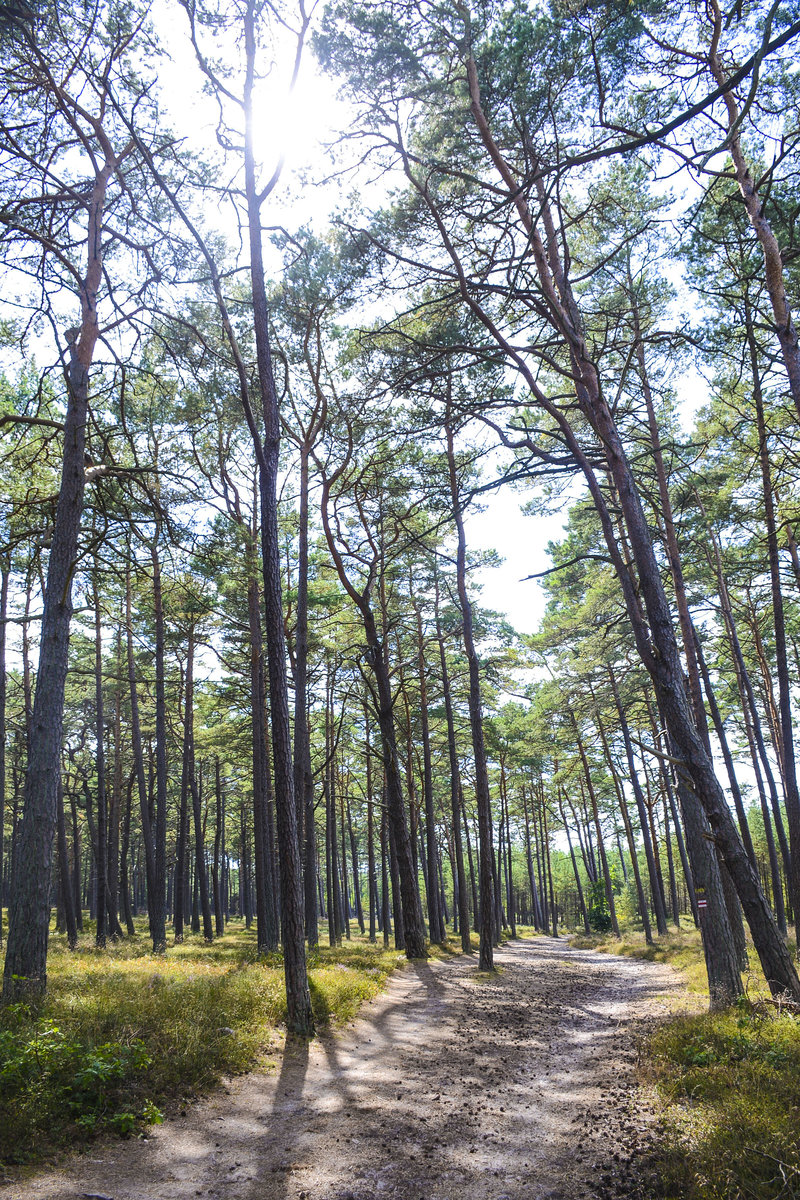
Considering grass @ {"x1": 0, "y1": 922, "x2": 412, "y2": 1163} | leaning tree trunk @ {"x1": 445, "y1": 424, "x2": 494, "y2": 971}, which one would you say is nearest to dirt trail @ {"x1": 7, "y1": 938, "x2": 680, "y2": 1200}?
grass @ {"x1": 0, "y1": 922, "x2": 412, "y2": 1163}

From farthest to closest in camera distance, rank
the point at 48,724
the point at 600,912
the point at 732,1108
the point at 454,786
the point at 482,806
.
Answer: the point at 600,912 → the point at 454,786 → the point at 482,806 → the point at 48,724 → the point at 732,1108

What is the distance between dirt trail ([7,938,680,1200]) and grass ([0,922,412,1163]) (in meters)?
0.28

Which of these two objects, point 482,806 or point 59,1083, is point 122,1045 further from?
point 482,806

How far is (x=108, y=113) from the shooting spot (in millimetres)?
9250

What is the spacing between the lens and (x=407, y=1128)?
16.9 ft

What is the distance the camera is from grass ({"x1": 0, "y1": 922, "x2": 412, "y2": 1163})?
14.8ft

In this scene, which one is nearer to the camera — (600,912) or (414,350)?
(414,350)

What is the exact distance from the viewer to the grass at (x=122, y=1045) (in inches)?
178

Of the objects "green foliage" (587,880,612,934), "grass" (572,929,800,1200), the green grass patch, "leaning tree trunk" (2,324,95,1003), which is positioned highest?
"leaning tree trunk" (2,324,95,1003)

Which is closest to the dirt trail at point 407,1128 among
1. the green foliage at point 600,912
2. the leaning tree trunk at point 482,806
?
the leaning tree trunk at point 482,806

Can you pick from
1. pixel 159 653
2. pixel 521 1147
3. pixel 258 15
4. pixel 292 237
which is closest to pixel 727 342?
pixel 292 237

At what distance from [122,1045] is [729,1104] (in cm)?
480

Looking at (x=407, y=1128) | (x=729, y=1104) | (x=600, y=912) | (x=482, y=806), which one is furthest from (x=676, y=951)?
(x=600, y=912)

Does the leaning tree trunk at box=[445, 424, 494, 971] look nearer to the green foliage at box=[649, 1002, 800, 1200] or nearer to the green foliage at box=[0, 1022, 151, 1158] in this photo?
the green foliage at box=[649, 1002, 800, 1200]
